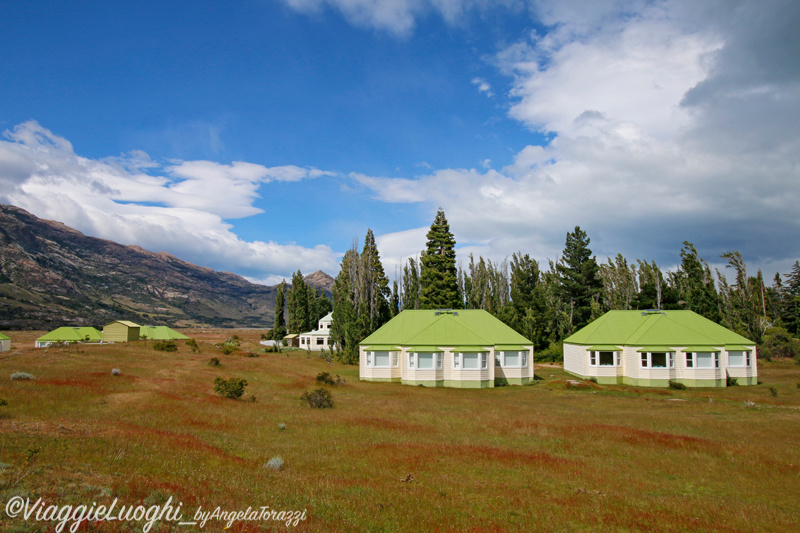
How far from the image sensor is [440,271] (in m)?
75.1

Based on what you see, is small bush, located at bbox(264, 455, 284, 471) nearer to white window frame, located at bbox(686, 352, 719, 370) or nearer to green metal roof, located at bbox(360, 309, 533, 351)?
green metal roof, located at bbox(360, 309, 533, 351)

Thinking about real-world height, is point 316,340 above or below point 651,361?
below

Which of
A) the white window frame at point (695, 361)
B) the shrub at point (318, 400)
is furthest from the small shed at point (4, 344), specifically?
the white window frame at point (695, 361)

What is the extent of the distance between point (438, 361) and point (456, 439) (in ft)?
78.5

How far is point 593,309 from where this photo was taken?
75.2 m

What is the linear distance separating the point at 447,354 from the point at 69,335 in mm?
62369

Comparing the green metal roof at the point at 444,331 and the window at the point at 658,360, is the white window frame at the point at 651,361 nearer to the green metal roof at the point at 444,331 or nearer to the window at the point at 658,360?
the window at the point at 658,360

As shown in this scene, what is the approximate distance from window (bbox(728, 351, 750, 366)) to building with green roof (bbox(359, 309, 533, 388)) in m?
20.3

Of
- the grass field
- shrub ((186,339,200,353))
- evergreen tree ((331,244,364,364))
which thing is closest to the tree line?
evergreen tree ((331,244,364,364))

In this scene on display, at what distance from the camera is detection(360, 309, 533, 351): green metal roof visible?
1752 inches

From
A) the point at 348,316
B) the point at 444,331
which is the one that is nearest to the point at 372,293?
the point at 348,316

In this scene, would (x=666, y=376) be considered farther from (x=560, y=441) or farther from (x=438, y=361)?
(x=560, y=441)

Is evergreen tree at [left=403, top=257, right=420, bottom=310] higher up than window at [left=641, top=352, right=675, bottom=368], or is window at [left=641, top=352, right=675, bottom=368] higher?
evergreen tree at [left=403, top=257, right=420, bottom=310]

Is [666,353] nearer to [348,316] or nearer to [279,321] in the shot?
[348,316]
